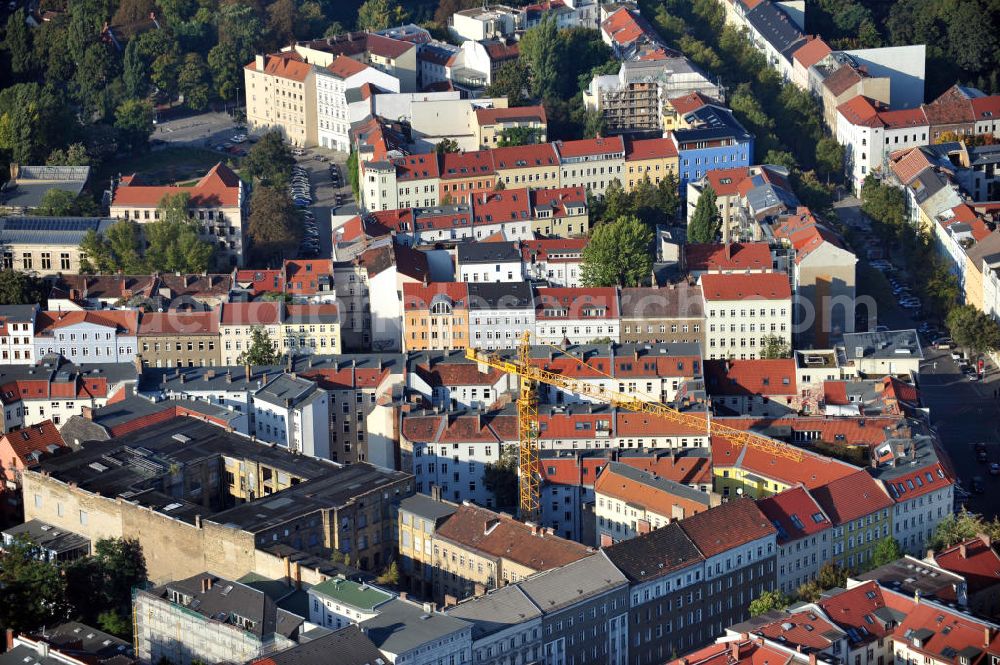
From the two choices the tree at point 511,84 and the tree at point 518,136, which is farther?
the tree at point 511,84

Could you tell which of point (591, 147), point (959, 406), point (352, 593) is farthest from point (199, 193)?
point (352, 593)

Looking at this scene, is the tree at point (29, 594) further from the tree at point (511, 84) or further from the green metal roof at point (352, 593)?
the tree at point (511, 84)

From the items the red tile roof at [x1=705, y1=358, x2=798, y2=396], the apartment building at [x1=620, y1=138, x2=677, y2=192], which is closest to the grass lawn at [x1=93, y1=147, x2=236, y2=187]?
the apartment building at [x1=620, y1=138, x2=677, y2=192]

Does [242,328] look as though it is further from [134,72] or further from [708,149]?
[134,72]

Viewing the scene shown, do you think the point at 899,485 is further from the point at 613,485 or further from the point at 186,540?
the point at 186,540

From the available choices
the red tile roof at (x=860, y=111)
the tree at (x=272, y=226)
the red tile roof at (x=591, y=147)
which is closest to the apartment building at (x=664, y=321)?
the red tile roof at (x=591, y=147)

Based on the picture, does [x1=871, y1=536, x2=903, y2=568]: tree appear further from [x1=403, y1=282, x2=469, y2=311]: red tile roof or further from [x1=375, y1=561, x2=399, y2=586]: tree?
[x1=403, y1=282, x2=469, y2=311]: red tile roof

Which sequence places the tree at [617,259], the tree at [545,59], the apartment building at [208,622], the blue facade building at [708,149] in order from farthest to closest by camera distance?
the tree at [545,59], the blue facade building at [708,149], the tree at [617,259], the apartment building at [208,622]
